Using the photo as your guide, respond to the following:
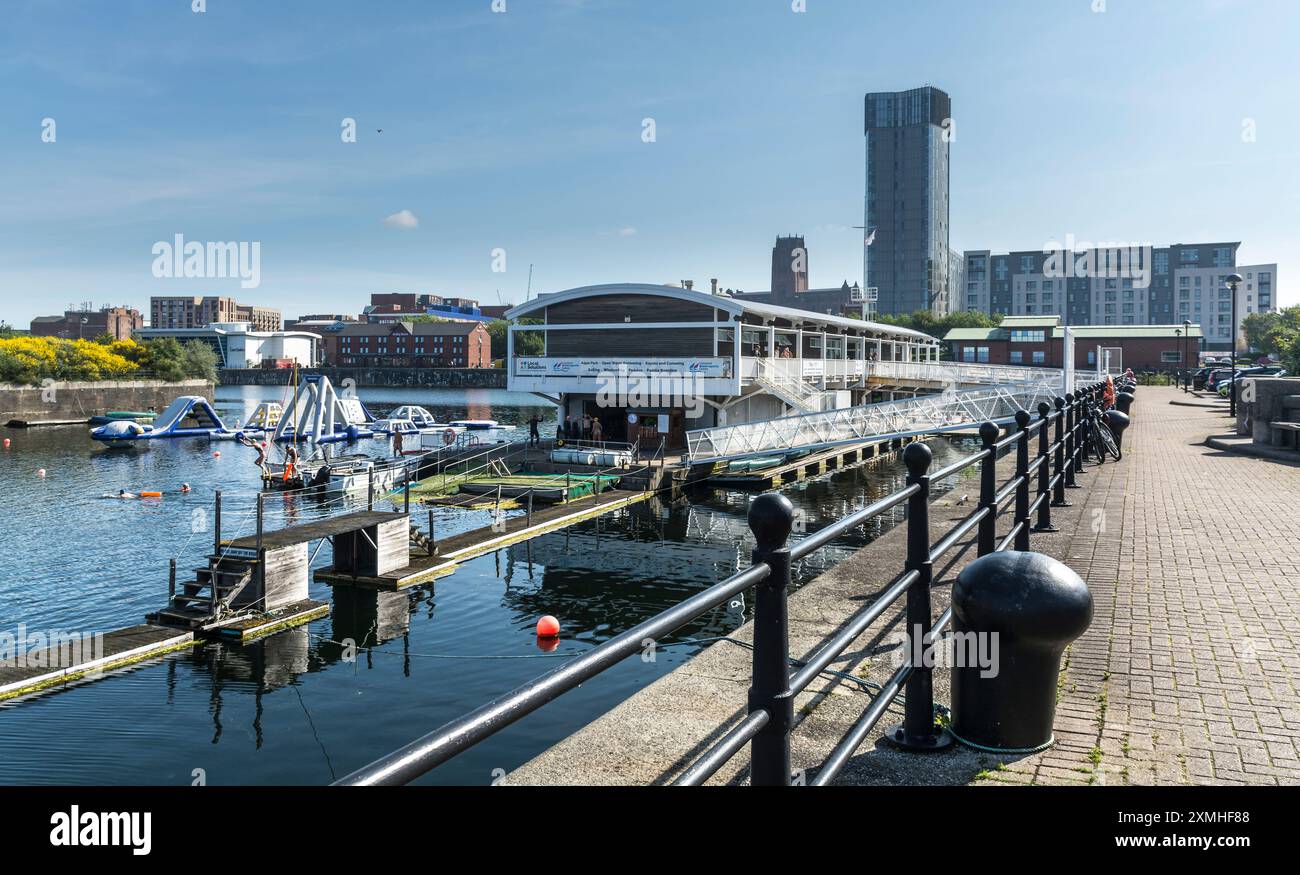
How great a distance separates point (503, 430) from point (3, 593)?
5173cm

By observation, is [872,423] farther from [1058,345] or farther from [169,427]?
[1058,345]

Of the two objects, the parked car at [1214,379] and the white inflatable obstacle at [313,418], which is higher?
the parked car at [1214,379]

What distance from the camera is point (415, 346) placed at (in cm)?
17900

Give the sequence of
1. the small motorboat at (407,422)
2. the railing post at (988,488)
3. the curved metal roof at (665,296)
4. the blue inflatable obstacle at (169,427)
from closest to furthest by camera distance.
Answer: the railing post at (988,488) < the curved metal roof at (665,296) < the blue inflatable obstacle at (169,427) < the small motorboat at (407,422)

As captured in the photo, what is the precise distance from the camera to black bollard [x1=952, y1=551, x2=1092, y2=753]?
13.0 ft

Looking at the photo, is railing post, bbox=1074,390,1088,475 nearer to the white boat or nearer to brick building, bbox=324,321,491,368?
the white boat

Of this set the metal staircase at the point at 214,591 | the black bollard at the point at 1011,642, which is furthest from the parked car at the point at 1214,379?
the black bollard at the point at 1011,642

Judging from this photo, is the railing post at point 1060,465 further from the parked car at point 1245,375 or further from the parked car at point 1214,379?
the parked car at point 1214,379

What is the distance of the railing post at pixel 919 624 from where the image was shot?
405 cm

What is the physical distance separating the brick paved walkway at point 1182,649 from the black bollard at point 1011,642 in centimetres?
17

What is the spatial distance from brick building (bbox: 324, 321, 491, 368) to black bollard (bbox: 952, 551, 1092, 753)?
175293mm

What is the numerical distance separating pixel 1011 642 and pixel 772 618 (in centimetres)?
195
